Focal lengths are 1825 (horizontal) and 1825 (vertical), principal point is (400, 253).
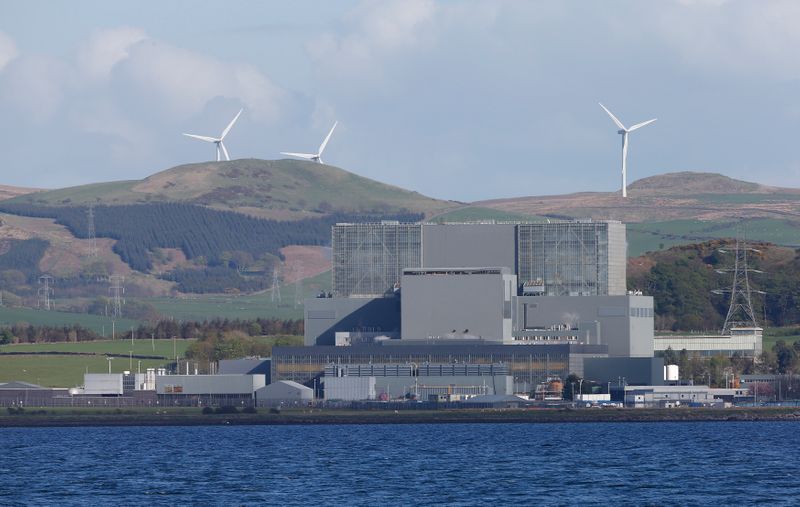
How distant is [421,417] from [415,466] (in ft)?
205

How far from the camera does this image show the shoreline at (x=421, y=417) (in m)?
184

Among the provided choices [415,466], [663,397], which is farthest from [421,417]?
[415,466]

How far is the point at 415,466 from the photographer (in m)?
124

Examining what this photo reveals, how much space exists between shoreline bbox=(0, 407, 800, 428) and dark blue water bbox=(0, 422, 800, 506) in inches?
275

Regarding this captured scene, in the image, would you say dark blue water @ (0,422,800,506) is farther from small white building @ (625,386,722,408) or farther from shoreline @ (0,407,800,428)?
small white building @ (625,386,722,408)

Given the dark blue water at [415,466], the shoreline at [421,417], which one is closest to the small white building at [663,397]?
the shoreline at [421,417]

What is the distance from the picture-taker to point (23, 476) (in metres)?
122

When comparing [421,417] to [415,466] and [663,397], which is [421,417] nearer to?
[663,397]

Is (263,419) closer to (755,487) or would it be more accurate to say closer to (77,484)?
(77,484)

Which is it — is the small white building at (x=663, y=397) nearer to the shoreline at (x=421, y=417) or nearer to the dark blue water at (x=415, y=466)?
the shoreline at (x=421, y=417)

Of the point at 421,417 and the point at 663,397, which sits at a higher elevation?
the point at 663,397

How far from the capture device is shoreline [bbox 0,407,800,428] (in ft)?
602

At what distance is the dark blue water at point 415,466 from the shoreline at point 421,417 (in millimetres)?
6982

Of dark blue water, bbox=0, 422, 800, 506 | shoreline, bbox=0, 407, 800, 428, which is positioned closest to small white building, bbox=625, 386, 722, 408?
shoreline, bbox=0, 407, 800, 428
